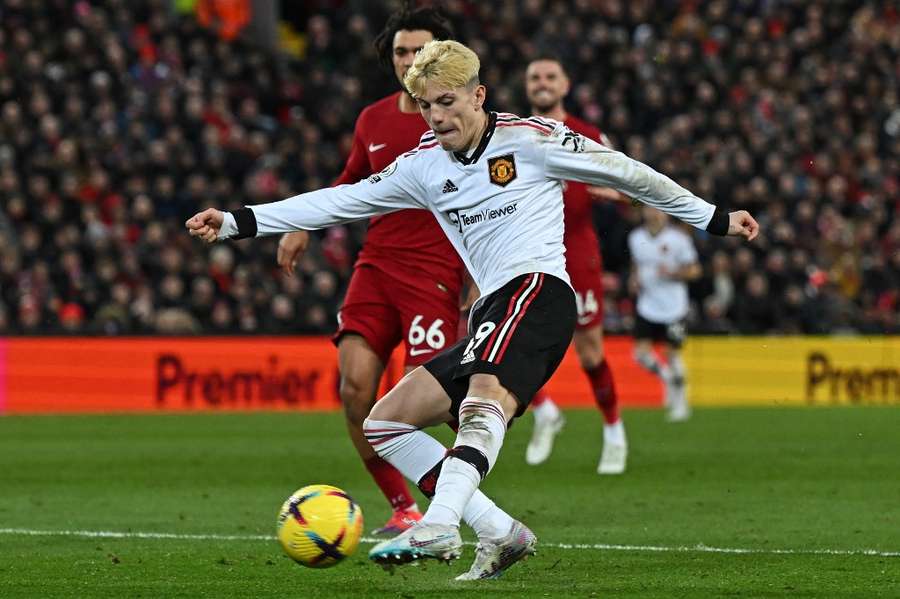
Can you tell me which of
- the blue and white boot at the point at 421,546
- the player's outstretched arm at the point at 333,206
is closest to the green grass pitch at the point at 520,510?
the blue and white boot at the point at 421,546

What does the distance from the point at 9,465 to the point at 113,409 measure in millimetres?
6956

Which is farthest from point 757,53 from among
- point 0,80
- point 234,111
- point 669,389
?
point 0,80

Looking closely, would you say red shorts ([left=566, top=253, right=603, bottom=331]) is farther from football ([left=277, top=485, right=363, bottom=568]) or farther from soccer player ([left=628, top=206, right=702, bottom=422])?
soccer player ([left=628, top=206, right=702, bottom=422])

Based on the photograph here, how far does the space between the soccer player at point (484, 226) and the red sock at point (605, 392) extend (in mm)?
5219

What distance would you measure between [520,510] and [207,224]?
362cm

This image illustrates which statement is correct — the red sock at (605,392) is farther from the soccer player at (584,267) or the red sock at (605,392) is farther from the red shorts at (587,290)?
the red shorts at (587,290)

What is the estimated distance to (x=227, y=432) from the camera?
53.7 ft

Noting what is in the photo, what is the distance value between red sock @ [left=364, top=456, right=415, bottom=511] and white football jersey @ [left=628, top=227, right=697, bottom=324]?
418 inches

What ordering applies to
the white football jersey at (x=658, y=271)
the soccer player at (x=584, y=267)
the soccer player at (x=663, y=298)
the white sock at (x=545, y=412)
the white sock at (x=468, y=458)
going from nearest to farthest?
the white sock at (x=468, y=458), the soccer player at (x=584, y=267), the white sock at (x=545, y=412), the soccer player at (x=663, y=298), the white football jersey at (x=658, y=271)

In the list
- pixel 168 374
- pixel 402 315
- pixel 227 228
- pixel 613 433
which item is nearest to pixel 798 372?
pixel 168 374

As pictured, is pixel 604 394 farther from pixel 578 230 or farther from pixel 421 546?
pixel 421 546

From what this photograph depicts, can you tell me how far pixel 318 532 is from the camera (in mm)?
6324

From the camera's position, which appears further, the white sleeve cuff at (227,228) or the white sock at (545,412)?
the white sock at (545,412)

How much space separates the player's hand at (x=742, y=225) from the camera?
6.67m
